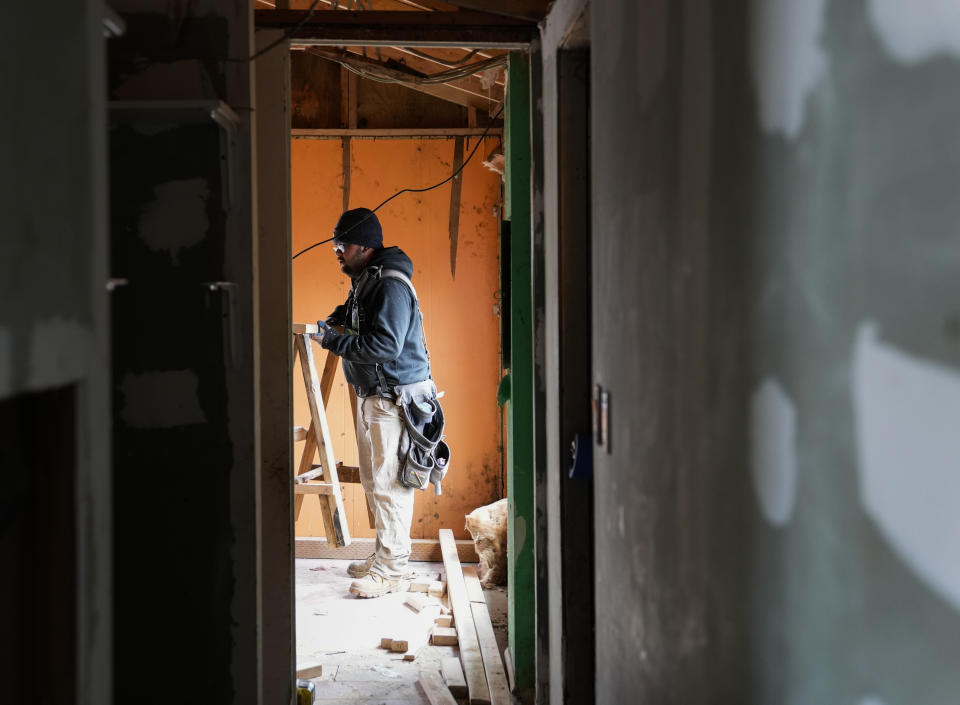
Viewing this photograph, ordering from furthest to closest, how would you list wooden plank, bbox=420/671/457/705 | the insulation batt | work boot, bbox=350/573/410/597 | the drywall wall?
1. the insulation batt
2. work boot, bbox=350/573/410/597
3. wooden plank, bbox=420/671/457/705
4. the drywall wall

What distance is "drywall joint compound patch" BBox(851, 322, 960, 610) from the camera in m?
0.63

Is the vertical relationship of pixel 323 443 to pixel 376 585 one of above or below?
above

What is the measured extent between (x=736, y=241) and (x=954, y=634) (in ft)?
1.62

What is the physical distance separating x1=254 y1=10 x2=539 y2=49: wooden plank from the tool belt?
177 centimetres

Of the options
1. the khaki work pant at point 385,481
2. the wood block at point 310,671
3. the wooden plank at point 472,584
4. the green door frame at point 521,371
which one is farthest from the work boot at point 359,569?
the green door frame at point 521,371

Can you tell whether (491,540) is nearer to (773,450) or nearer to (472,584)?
(472,584)

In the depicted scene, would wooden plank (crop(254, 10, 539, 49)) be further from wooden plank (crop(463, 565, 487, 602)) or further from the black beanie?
wooden plank (crop(463, 565, 487, 602))

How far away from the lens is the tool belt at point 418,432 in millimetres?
3906

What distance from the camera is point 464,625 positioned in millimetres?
3506

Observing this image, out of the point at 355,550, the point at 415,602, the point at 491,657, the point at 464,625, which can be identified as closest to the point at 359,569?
the point at 355,550

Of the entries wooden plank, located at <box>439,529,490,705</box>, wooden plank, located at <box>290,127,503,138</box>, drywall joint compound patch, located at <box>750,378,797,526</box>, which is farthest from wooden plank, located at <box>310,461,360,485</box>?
drywall joint compound patch, located at <box>750,378,797,526</box>

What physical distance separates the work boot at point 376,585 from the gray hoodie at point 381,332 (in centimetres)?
97

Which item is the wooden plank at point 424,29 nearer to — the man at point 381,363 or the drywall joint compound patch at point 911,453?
the man at point 381,363

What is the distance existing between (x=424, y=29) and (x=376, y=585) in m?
2.68
